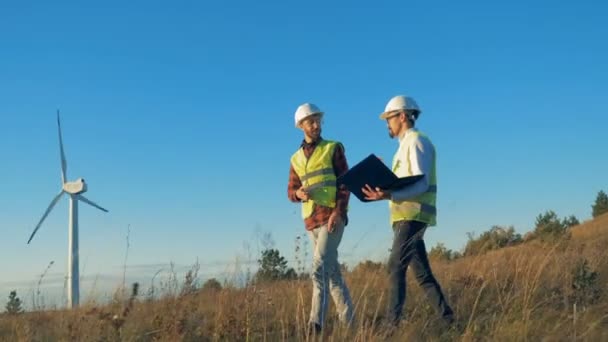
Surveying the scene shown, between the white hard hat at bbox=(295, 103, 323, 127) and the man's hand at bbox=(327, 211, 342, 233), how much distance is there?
2.85ft

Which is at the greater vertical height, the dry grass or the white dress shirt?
the white dress shirt

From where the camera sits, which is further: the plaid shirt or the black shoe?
the plaid shirt

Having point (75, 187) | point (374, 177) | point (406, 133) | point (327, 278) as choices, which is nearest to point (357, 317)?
point (327, 278)

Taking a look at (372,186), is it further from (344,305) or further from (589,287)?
(589,287)

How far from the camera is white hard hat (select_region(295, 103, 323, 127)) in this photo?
6196 millimetres

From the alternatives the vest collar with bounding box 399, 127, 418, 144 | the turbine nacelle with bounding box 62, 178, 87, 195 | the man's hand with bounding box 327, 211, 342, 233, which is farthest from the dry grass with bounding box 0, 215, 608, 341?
the turbine nacelle with bounding box 62, 178, 87, 195

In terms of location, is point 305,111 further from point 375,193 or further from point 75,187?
point 75,187

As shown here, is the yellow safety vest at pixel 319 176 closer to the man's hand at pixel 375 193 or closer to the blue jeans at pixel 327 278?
the blue jeans at pixel 327 278

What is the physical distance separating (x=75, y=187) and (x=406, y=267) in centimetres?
2292

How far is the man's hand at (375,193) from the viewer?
558 cm

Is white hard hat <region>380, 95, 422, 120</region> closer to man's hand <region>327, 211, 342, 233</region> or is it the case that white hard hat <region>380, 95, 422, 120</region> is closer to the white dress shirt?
the white dress shirt

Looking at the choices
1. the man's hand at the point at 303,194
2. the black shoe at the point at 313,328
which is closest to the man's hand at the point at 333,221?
the man's hand at the point at 303,194

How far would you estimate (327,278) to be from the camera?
6004mm

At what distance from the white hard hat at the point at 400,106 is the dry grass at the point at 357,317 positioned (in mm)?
1494
